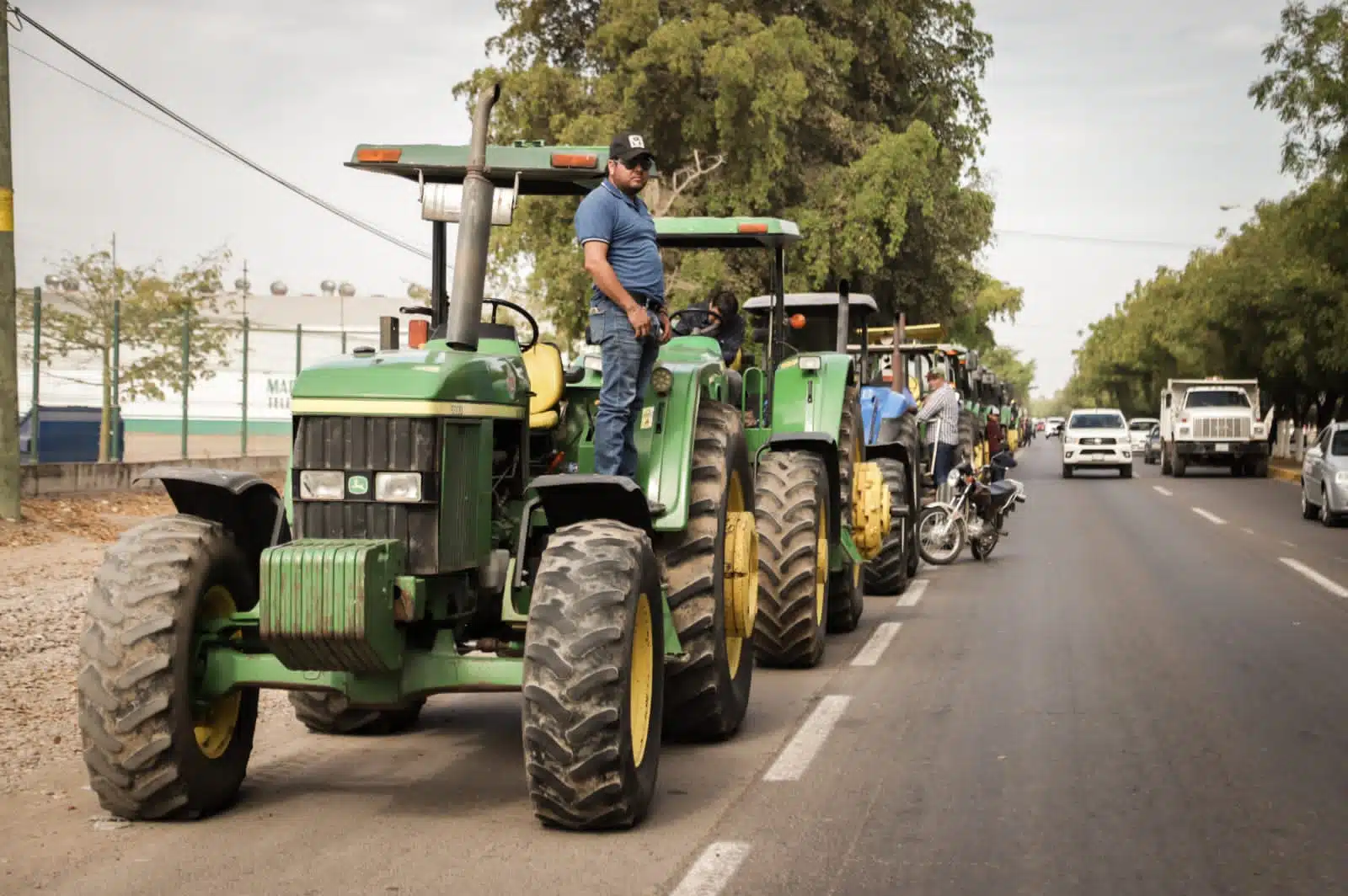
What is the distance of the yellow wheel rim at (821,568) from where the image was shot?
36.4ft

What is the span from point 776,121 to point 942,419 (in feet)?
49.3

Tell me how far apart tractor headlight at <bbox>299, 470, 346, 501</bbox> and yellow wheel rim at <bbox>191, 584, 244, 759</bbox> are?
1.95 feet

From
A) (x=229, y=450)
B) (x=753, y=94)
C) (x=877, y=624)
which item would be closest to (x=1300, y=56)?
(x=753, y=94)

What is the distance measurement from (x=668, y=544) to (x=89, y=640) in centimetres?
272

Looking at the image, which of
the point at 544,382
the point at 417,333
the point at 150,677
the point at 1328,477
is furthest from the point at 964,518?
the point at 150,677

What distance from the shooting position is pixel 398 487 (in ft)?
22.1

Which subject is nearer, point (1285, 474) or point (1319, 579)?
point (1319, 579)

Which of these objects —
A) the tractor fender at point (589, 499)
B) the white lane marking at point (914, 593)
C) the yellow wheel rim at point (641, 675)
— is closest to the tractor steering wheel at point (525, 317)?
the tractor fender at point (589, 499)

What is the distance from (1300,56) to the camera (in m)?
33.1

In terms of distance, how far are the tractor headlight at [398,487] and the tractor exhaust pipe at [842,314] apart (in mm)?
8644

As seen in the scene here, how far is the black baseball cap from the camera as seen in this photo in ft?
25.8

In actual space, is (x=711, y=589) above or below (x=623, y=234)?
below

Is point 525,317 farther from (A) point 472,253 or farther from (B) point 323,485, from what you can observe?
(B) point 323,485

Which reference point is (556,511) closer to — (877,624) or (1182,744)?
(1182,744)
